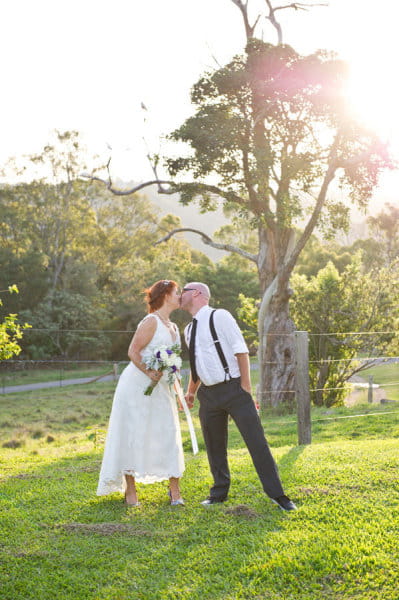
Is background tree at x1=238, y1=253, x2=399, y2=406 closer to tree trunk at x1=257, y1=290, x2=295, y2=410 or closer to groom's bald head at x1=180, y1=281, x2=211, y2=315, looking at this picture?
tree trunk at x1=257, y1=290, x2=295, y2=410

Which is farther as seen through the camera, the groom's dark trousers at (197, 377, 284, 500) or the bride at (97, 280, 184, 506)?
the bride at (97, 280, 184, 506)

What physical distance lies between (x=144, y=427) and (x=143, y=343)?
765 mm

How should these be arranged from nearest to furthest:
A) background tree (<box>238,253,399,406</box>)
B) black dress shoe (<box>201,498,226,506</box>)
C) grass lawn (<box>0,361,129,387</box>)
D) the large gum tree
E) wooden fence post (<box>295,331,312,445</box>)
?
black dress shoe (<box>201,498,226,506</box>) → wooden fence post (<box>295,331,312,445</box>) → the large gum tree → background tree (<box>238,253,399,406</box>) → grass lawn (<box>0,361,129,387</box>)

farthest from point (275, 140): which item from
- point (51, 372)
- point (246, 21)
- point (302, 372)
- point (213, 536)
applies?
point (51, 372)

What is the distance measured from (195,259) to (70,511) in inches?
2200

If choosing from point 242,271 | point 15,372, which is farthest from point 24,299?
point 242,271

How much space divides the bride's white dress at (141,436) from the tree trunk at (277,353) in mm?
13884

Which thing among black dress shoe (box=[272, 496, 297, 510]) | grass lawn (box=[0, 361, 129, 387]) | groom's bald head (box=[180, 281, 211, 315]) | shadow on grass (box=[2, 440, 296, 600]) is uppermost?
groom's bald head (box=[180, 281, 211, 315])

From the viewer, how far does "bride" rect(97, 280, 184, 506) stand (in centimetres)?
592

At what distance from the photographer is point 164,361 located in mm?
5809

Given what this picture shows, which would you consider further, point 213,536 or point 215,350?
point 215,350

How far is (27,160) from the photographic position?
46625 millimetres

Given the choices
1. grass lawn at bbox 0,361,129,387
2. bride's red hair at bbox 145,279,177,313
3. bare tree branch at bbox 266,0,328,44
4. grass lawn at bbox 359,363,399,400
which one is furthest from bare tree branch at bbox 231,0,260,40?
grass lawn at bbox 0,361,129,387

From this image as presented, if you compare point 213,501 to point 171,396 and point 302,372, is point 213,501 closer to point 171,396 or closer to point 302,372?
point 171,396
